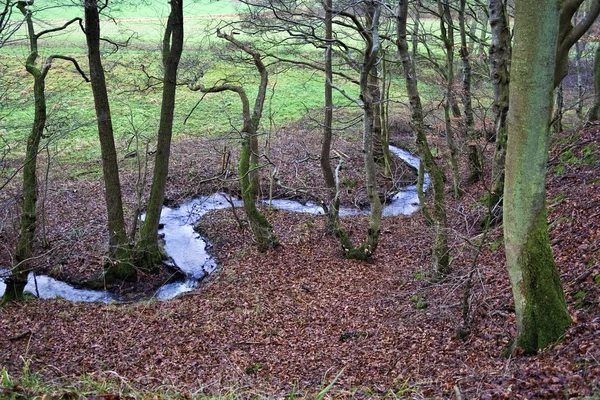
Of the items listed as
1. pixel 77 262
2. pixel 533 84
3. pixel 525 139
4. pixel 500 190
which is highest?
pixel 533 84

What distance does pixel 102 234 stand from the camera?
16219 mm

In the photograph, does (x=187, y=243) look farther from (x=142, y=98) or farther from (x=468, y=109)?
(x=142, y=98)

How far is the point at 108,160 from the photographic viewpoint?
13469 millimetres

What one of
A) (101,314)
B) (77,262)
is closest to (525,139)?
(101,314)

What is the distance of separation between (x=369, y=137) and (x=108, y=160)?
7.26m

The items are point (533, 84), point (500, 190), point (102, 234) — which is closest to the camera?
point (533, 84)

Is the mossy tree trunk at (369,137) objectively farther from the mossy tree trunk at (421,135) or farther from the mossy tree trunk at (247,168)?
the mossy tree trunk at (247,168)

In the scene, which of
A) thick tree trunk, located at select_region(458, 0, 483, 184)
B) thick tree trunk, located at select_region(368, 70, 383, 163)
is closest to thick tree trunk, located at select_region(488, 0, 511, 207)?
thick tree trunk, located at select_region(458, 0, 483, 184)

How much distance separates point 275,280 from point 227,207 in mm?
7952

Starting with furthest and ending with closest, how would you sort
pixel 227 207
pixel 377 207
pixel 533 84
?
pixel 227 207 → pixel 377 207 → pixel 533 84

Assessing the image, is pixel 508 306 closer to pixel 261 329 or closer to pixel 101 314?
pixel 261 329

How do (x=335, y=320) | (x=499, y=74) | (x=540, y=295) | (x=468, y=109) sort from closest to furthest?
1. (x=540, y=295)
2. (x=335, y=320)
3. (x=499, y=74)
4. (x=468, y=109)

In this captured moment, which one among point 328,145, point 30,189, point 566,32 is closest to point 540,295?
point 566,32

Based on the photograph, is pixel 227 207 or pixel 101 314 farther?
pixel 227 207
